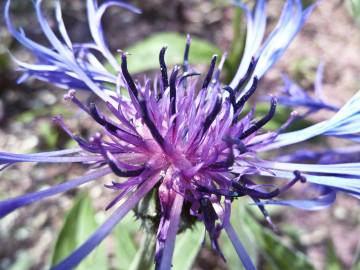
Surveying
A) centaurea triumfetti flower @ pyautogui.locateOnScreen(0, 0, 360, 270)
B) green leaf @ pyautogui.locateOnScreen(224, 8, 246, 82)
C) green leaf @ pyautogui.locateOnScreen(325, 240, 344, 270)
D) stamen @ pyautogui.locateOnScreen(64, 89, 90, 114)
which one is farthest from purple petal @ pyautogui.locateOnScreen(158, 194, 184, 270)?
green leaf @ pyautogui.locateOnScreen(224, 8, 246, 82)

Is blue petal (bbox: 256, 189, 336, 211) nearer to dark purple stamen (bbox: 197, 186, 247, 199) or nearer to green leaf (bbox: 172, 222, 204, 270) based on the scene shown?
dark purple stamen (bbox: 197, 186, 247, 199)

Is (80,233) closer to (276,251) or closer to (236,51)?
(276,251)

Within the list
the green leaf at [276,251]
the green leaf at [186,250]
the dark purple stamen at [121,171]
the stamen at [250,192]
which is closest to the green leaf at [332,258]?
the green leaf at [276,251]

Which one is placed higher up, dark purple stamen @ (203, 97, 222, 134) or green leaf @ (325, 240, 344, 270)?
dark purple stamen @ (203, 97, 222, 134)

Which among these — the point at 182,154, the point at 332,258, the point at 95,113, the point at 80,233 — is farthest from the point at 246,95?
the point at 332,258

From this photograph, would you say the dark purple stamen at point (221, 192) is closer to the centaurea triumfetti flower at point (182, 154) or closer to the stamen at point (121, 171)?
the centaurea triumfetti flower at point (182, 154)

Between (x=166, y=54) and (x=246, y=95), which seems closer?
(x=246, y=95)
